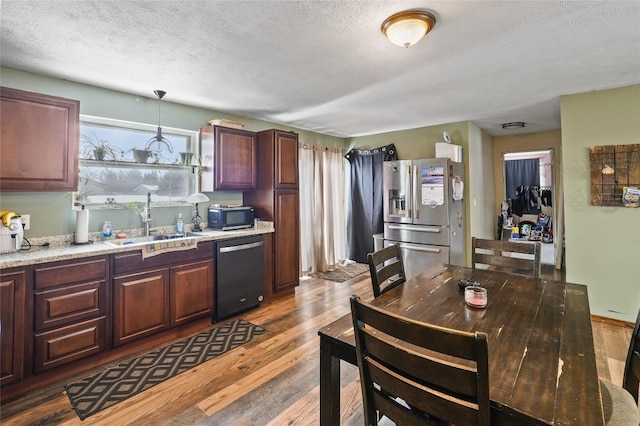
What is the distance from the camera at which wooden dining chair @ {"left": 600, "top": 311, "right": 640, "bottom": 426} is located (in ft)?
3.87

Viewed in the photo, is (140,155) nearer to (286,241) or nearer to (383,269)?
(286,241)

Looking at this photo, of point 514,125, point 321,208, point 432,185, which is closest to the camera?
point 432,185

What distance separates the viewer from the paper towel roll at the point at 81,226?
2.72 m

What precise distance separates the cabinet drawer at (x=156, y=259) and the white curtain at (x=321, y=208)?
2144mm

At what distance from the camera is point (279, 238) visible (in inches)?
156

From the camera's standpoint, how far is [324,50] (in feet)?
7.55

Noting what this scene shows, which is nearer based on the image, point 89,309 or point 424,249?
point 89,309

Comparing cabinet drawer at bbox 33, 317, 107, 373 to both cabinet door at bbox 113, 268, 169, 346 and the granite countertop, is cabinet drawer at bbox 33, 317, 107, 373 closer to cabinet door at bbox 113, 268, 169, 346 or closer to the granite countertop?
Result: cabinet door at bbox 113, 268, 169, 346

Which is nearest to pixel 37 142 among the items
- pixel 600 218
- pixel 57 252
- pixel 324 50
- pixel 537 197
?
pixel 57 252

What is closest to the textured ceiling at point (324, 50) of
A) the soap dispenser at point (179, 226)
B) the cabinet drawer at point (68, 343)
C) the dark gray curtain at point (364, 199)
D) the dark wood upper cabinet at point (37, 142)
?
the dark wood upper cabinet at point (37, 142)

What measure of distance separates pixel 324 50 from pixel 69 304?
2668mm

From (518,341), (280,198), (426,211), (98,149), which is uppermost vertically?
(98,149)

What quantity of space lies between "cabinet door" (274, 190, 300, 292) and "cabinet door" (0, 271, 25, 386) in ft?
7.59

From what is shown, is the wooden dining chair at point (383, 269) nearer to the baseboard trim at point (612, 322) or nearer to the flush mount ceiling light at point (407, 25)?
the flush mount ceiling light at point (407, 25)
